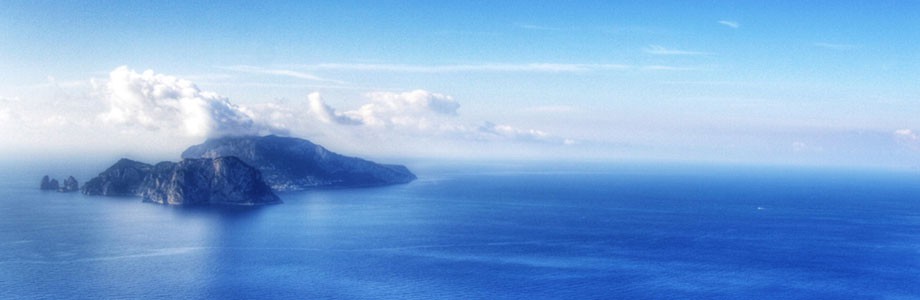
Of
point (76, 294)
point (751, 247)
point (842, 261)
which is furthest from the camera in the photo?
Result: point (751, 247)

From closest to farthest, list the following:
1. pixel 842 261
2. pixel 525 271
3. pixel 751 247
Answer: pixel 525 271 < pixel 842 261 < pixel 751 247

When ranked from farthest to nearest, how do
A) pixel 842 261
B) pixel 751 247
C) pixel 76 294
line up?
pixel 751 247 → pixel 842 261 → pixel 76 294

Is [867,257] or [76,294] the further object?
[867,257]

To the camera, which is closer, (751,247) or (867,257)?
(867,257)

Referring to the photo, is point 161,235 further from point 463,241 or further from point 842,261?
point 842,261

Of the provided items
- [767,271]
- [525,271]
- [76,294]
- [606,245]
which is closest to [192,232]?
[76,294]

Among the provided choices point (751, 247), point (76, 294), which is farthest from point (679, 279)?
point (76, 294)

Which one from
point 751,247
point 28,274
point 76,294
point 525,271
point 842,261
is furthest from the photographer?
point 751,247

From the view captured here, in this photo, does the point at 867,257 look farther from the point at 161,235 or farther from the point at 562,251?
the point at 161,235
